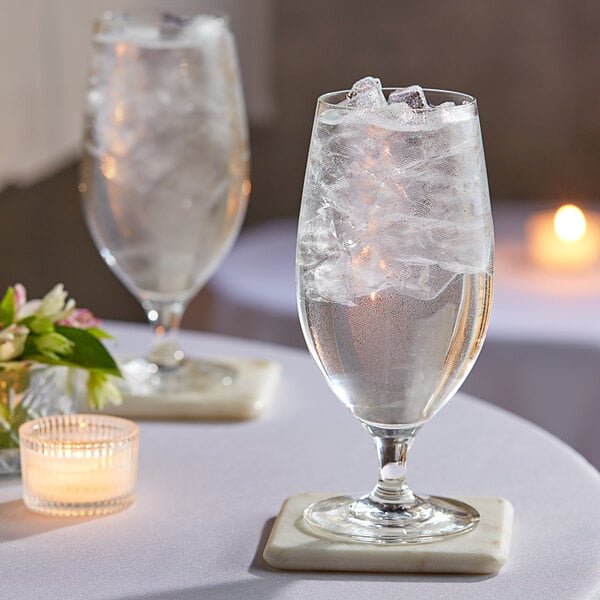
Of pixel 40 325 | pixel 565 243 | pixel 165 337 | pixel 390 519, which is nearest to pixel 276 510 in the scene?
pixel 390 519

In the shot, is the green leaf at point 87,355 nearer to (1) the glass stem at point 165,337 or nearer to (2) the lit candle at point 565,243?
(1) the glass stem at point 165,337

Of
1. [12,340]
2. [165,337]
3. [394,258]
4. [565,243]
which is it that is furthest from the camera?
[565,243]

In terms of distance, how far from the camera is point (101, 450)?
0.70 m

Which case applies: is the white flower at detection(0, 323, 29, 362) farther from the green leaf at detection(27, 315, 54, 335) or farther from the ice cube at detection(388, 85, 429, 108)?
the ice cube at detection(388, 85, 429, 108)

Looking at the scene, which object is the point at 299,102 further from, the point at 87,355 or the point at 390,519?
the point at 390,519

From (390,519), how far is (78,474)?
0.17m

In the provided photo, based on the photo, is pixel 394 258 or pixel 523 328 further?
pixel 523 328

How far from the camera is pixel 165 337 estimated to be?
3.23 feet

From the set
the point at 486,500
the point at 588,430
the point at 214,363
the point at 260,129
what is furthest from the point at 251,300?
the point at 260,129

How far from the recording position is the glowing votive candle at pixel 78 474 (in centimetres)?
69

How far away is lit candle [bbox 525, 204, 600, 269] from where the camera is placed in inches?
69.2

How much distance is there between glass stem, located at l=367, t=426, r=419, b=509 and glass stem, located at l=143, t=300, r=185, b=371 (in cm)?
34

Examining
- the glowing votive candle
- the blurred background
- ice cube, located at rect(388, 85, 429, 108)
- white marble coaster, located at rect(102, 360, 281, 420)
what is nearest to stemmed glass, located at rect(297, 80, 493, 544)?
ice cube, located at rect(388, 85, 429, 108)

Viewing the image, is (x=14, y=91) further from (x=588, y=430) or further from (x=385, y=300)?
(x=385, y=300)
